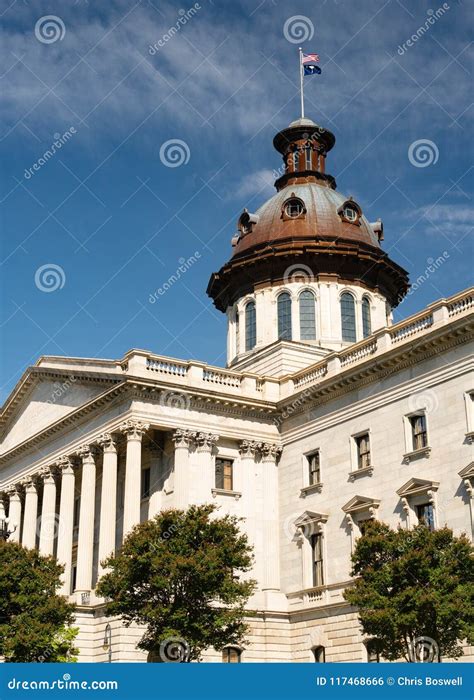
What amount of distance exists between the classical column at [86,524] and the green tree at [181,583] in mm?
9365

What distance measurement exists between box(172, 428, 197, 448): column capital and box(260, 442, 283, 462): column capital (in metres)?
4.20

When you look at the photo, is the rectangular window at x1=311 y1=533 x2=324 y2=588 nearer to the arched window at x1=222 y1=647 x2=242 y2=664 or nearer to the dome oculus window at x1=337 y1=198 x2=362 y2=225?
the arched window at x1=222 y1=647 x2=242 y2=664

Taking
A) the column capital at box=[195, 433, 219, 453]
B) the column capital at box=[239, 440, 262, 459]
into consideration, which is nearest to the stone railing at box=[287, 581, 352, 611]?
the column capital at box=[239, 440, 262, 459]

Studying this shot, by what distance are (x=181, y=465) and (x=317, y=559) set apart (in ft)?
24.5

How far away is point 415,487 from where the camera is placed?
38031 mm

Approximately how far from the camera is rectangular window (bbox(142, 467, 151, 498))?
4622 cm

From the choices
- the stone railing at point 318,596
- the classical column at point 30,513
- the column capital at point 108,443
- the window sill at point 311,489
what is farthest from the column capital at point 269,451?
the classical column at point 30,513

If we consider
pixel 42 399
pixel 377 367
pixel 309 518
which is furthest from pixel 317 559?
pixel 42 399

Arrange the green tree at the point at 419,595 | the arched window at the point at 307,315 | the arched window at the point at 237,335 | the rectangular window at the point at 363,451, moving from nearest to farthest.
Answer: the green tree at the point at 419,595 < the rectangular window at the point at 363,451 < the arched window at the point at 307,315 < the arched window at the point at 237,335

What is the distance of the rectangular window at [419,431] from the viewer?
38.8 metres

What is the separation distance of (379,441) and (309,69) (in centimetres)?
3000

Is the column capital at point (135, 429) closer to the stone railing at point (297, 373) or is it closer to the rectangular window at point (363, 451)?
the stone railing at point (297, 373)
